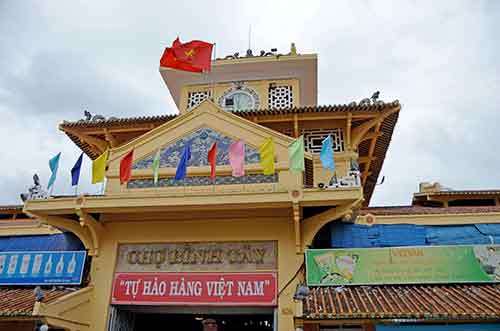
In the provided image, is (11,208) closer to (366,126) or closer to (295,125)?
(295,125)

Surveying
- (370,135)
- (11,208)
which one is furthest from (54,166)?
(370,135)

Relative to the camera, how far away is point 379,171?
50.2 feet

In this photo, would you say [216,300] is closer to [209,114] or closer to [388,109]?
[209,114]

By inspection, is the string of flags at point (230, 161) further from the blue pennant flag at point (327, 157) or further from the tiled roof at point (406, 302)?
the tiled roof at point (406, 302)

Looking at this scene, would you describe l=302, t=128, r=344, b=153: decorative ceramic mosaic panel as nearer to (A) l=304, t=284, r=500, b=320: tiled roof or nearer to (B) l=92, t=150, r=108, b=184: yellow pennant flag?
(A) l=304, t=284, r=500, b=320: tiled roof

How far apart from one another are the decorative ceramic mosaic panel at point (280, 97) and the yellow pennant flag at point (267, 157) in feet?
15.7

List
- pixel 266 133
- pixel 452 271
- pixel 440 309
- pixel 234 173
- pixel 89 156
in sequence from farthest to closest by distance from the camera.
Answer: pixel 89 156 < pixel 266 133 < pixel 234 173 < pixel 452 271 < pixel 440 309

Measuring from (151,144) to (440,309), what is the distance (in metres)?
7.54

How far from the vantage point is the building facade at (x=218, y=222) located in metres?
9.50

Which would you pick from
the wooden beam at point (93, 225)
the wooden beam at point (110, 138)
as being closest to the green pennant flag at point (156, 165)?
the wooden beam at point (93, 225)

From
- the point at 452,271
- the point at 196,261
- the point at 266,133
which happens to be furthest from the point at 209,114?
the point at 452,271

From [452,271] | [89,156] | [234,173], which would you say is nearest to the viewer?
[452,271]

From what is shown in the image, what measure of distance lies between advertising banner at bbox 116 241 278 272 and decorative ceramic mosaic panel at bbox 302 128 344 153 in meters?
3.30

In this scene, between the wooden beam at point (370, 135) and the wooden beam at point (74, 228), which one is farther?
the wooden beam at point (370, 135)
